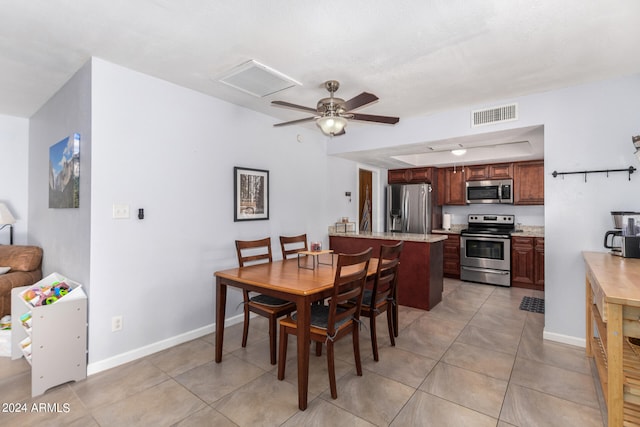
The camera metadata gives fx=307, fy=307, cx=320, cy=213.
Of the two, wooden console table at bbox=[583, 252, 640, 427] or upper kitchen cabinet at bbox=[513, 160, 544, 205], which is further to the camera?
upper kitchen cabinet at bbox=[513, 160, 544, 205]

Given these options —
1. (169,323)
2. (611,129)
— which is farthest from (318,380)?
(611,129)

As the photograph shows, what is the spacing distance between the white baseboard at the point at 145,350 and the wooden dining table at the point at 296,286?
61 centimetres

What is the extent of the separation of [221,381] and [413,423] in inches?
52.6

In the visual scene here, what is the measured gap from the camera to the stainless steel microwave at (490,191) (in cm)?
514

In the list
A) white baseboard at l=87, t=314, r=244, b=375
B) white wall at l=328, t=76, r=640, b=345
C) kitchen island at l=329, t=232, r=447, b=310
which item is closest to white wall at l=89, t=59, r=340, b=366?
white baseboard at l=87, t=314, r=244, b=375

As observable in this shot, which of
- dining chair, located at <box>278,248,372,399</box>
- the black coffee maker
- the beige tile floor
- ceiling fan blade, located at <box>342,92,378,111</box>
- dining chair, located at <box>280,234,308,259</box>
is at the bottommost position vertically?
the beige tile floor

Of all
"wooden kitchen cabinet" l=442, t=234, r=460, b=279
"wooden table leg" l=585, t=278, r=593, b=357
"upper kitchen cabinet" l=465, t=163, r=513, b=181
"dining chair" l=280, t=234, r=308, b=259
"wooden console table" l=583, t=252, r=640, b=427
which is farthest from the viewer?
"wooden kitchen cabinet" l=442, t=234, r=460, b=279

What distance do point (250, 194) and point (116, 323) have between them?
1.72 meters

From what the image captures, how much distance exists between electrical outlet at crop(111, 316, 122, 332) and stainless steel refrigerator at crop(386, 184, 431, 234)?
4.56m

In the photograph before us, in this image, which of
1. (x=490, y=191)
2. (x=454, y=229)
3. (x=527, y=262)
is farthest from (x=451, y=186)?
(x=527, y=262)

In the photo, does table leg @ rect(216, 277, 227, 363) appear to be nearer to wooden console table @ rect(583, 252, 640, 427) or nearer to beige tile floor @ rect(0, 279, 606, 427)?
beige tile floor @ rect(0, 279, 606, 427)

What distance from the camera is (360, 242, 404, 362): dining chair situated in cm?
246

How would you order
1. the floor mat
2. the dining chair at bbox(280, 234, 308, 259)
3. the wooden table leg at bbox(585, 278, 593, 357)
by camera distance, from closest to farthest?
1. the wooden table leg at bbox(585, 278, 593, 357)
2. the dining chair at bbox(280, 234, 308, 259)
3. the floor mat

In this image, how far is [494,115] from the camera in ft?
10.4
